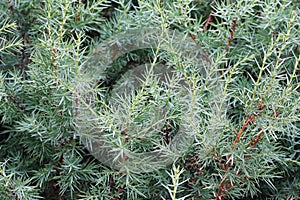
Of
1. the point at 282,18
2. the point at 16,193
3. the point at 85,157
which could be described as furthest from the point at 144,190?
the point at 282,18

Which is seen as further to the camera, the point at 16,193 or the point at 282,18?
the point at 282,18

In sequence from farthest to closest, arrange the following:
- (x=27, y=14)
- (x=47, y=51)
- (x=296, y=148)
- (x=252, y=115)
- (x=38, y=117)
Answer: (x=27, y=14) → (x=296, y=148) → (x=38, y=117) → (x=47, y=51) → (x=252, y=115)

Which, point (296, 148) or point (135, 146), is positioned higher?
point (135, 146)

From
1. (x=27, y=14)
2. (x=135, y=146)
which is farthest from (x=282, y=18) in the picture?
(x=27, y=14)

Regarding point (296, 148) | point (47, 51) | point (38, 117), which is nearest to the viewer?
point (47, 51)

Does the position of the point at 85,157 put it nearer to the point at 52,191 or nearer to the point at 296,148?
the point at 52,191

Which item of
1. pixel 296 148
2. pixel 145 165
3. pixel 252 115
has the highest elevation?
pixel 252 115
